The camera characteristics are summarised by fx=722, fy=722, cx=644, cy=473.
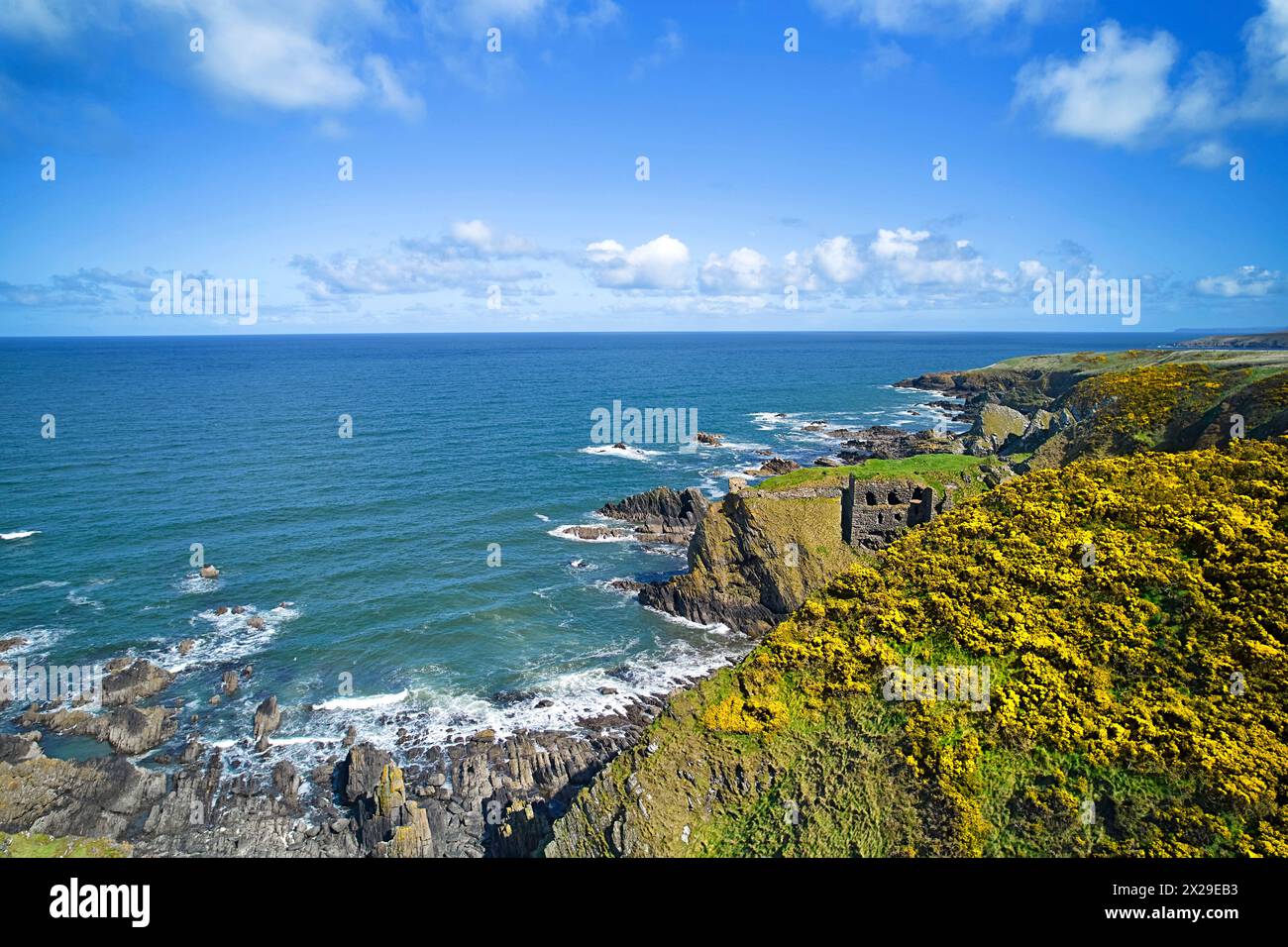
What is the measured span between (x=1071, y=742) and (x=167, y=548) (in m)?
59.2

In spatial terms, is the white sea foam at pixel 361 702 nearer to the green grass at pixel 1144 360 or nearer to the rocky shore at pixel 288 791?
the rocky shore at pixel 288 791

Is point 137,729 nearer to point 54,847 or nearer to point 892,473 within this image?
point 54,847

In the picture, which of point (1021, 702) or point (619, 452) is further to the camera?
point (619, 452)

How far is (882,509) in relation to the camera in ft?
136

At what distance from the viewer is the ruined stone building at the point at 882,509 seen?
4112 cm

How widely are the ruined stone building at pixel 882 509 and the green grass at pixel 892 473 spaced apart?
0.81 m

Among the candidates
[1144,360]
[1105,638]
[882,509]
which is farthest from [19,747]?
[1144,360]

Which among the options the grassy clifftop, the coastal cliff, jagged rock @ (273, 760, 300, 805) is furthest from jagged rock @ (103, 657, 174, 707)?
the coastal cliff

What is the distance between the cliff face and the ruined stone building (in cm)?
151

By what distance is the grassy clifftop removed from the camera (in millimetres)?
17453

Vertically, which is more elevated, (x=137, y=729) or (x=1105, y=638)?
(x=1105, y=638)

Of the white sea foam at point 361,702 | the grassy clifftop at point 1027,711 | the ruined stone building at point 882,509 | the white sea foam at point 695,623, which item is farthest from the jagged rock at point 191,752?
the ruined stone building at point 882,509

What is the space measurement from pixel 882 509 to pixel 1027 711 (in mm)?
22091

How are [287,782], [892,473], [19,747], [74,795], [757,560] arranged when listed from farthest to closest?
[757,560] → [892,473] → [19,747] → [287,782] → [74,795]
